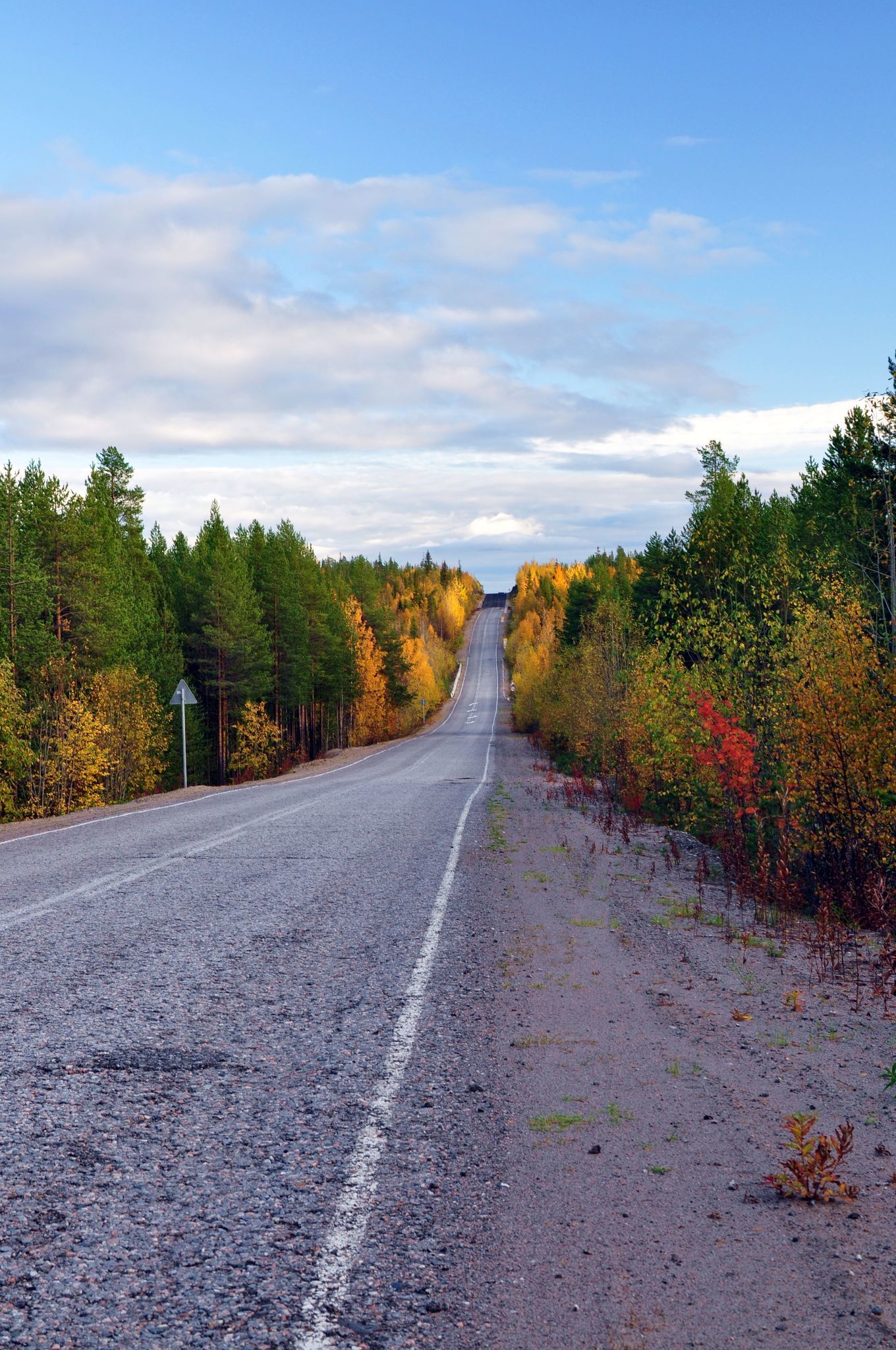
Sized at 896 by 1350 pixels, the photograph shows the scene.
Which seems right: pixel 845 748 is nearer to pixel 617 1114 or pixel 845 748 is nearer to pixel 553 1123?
pixel 617 1114

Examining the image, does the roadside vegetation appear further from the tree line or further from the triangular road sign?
the tree line

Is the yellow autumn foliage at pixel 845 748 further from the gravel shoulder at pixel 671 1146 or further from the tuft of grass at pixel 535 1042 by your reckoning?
the tuft of grass at pixel 535 1042

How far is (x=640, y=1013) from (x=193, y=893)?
5478 mm

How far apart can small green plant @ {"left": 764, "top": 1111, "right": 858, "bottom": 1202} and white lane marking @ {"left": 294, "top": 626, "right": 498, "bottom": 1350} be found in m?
1.86

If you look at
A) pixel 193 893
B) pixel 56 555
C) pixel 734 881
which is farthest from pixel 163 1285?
pixel 56 555

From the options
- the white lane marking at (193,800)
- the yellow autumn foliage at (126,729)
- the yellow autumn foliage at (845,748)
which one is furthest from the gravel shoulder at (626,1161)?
the yellow autumn foliage at (126,729)

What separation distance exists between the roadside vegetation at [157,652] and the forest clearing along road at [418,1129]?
808 inches

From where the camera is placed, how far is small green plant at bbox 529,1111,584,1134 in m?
4.66

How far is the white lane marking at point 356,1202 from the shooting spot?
3125mm

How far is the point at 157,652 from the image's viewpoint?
143 feet

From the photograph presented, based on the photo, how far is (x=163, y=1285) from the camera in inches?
129

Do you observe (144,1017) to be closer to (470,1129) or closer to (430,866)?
(470,1129)

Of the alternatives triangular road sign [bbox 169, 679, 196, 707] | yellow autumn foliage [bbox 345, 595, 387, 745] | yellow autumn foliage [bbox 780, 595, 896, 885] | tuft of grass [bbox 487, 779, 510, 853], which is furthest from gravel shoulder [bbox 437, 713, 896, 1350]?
yellow autumn foliage [bbox 345, 595, 387, 745]

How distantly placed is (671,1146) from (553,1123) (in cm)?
61
